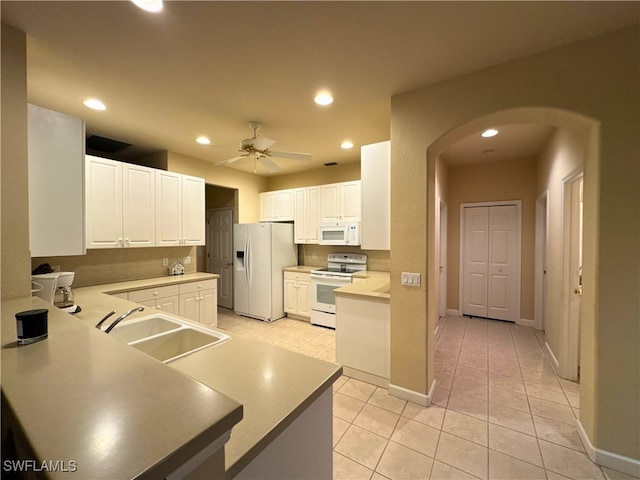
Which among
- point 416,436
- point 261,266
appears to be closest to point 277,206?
point 261,266

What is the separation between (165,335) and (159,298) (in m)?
1.87

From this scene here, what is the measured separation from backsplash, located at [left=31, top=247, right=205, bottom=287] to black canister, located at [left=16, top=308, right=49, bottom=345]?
2.66 metres

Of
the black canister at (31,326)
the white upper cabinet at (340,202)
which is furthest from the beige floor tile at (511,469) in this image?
the white upper cabinet at (340,202)

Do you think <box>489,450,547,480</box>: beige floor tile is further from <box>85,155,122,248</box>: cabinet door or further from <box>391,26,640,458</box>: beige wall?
<box>85,155,122,248</box>: cabinet door

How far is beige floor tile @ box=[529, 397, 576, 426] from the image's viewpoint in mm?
2048

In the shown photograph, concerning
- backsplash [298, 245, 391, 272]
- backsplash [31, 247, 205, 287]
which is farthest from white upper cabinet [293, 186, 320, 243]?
backsplash [31, 247, 205, 287]

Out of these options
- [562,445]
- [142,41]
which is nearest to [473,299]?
[562,445]

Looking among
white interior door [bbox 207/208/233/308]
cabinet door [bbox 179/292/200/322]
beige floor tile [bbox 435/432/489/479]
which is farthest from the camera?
white interior door [bbox 207/208/233/308]

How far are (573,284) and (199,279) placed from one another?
422cm

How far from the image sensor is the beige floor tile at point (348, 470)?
1593 mm

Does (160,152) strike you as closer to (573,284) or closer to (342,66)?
(342,66)

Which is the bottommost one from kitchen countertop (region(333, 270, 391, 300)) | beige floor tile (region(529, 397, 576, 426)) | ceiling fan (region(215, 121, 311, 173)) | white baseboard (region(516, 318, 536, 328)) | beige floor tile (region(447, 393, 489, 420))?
beige floor tile (region(447, 393, 489, 420))

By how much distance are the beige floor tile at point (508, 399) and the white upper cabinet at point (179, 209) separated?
396 centimetres

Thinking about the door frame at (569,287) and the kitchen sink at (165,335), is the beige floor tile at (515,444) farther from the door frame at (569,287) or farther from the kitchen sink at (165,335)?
the kitchen sink at (165,335)
